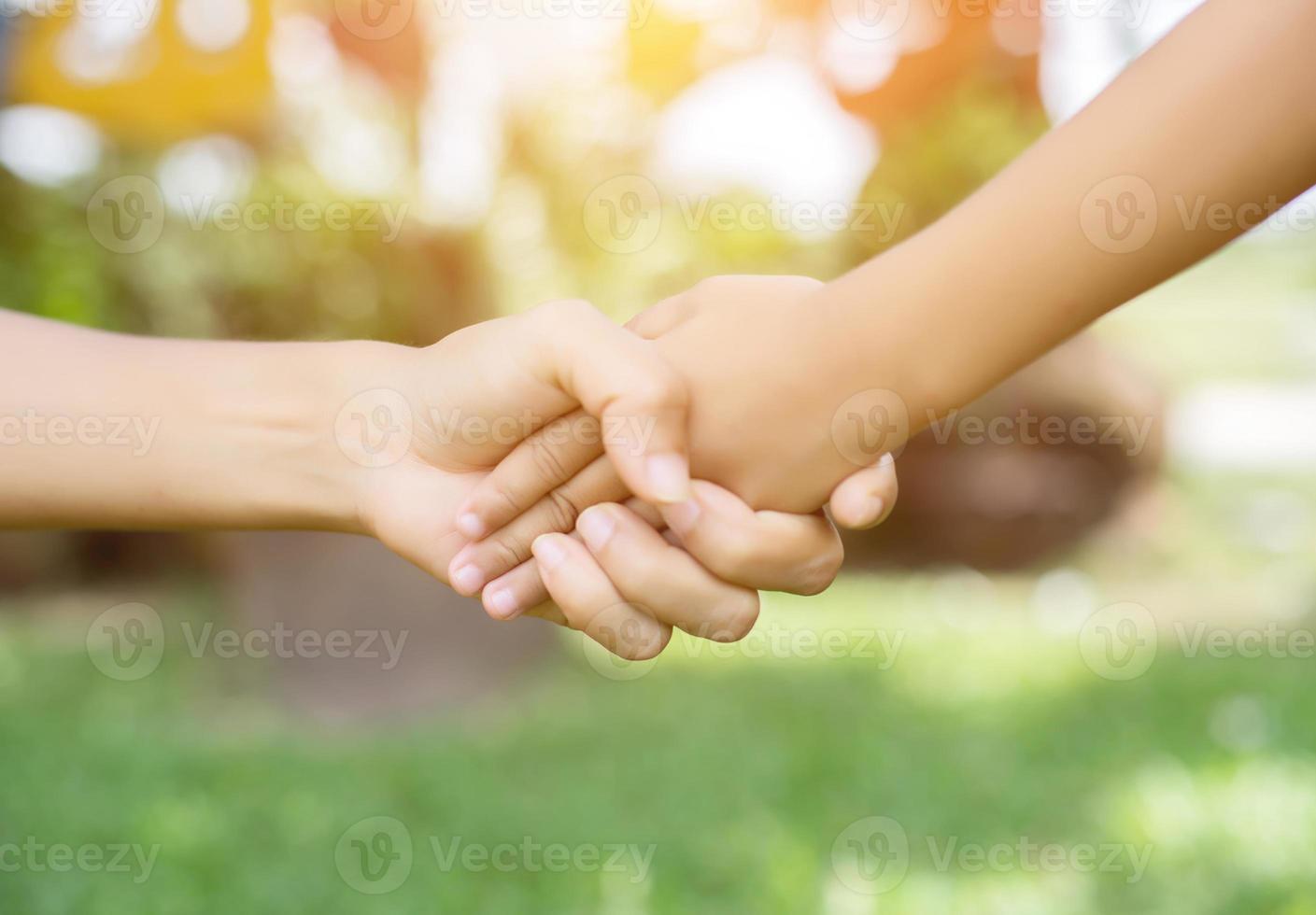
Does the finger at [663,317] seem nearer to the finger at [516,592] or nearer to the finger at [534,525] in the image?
the finger at [534,525]

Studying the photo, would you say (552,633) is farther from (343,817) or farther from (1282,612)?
(1282,612)

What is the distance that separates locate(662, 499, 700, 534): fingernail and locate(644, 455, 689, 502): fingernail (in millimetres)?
79

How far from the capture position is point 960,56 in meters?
4.67

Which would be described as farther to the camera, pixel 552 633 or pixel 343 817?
pixel 552 633

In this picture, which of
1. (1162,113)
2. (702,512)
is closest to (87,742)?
(702,512)

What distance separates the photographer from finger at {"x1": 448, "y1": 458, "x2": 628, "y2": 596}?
144cm

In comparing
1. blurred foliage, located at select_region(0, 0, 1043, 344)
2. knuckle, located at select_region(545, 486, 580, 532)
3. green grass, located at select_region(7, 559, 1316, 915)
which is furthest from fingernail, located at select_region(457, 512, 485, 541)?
blurred foliage, located at select_region(0, 0, 1043, 344)

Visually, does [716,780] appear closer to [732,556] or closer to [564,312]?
[732,556]

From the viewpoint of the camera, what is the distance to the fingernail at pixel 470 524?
142cm

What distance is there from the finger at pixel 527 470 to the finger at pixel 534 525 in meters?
0.03

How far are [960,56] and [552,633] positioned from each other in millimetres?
3049

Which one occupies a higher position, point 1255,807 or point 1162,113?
point 1162,113

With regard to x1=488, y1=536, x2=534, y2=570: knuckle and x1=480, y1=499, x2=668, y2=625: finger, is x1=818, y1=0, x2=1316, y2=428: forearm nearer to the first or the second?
x1=480, y1=499, x2=668, y2=625: finger

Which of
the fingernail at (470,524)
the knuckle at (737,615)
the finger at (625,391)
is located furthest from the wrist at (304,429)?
the knuckle at (737,615)
